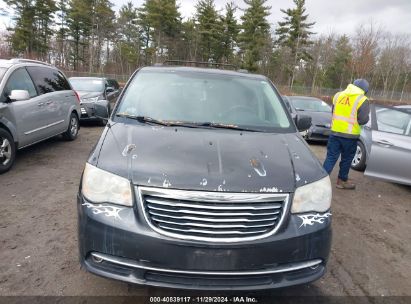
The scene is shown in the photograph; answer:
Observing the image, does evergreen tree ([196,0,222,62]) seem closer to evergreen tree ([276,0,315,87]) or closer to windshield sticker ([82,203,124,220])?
evergreen tree ([276,0,315,87])

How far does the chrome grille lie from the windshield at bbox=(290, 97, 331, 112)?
30.0 ft

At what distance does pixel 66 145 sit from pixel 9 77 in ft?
7.82

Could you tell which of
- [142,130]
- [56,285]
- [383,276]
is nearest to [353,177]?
Answer: [383,276]

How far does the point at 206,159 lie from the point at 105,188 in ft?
2.39

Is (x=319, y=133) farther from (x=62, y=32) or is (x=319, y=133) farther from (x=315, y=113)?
(x=62, y=32)

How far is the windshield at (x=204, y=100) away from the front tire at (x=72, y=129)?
4.74m

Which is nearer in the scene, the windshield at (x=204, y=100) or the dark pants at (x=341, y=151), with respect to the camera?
the windshield at (x=204, y=100)

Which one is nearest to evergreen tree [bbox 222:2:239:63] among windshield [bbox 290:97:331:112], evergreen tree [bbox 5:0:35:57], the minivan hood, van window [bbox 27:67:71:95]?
evergreen tree [bbox 5:0:35:57]

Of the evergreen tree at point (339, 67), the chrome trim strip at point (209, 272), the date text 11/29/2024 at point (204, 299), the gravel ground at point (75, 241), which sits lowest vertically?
the gravel ground at point (75, 241)

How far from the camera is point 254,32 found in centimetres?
4222

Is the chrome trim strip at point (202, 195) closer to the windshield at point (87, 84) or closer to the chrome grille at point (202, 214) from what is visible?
the chrome grille at point (202, 214)

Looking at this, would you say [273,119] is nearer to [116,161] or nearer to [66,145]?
[116,161]

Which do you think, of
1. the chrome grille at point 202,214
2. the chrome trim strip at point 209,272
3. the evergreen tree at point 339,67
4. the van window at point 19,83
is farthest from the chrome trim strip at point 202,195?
the evergreen tree at point 339,67

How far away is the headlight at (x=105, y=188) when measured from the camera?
230 centimetres
